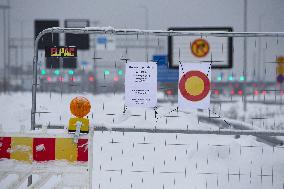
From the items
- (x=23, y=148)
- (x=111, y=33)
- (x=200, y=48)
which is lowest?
(x=23, y=148)

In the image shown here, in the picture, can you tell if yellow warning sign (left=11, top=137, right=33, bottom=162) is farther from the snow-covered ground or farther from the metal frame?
the metal frame

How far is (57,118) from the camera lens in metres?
14.5

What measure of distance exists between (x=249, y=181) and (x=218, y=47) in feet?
7.64

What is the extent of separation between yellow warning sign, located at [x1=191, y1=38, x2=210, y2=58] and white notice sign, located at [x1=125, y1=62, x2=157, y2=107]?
792 mm

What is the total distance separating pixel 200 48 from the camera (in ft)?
22.0

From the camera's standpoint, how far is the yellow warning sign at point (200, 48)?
6.61m

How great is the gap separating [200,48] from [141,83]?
117 cm

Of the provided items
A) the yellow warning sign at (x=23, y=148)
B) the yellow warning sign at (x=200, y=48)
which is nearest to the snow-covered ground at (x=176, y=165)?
the yellow warning sign at (x=23, y=148)

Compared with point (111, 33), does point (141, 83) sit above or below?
below

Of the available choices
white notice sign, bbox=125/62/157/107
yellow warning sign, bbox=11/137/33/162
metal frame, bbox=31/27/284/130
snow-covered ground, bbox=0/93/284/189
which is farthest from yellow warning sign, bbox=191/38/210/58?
yellow warning sign, bbox=11/137/33/162

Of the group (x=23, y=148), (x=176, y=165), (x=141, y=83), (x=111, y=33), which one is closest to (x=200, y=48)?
(x=141, y=83)

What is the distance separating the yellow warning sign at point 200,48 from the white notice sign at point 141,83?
2.60ft

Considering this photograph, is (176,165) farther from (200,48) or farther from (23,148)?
(23,148)

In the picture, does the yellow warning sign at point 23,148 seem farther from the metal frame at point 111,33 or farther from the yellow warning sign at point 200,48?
the yellow warning sign at point 200,48
